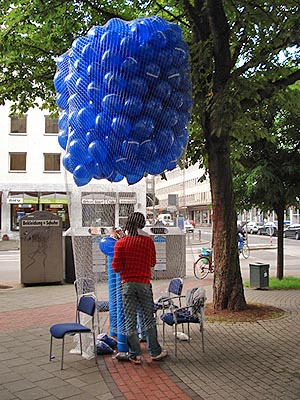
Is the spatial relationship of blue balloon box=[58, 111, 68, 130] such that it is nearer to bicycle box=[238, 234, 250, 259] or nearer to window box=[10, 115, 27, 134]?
bicycle box=[238, 234, 250, 259]

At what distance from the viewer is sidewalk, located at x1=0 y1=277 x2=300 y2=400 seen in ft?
17.3

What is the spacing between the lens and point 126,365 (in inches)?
247

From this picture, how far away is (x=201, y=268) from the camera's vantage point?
16.5 metres

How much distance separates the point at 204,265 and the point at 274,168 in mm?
4628

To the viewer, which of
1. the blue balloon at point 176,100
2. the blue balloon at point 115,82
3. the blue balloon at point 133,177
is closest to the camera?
the blue balloon at point 115,82

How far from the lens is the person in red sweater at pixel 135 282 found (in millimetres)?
6328

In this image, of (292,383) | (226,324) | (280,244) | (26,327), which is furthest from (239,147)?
(292,383)

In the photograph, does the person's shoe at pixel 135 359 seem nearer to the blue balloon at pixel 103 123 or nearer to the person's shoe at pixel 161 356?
the person's shoe at pixel 161 356

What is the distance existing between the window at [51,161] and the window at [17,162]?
5.56 ft

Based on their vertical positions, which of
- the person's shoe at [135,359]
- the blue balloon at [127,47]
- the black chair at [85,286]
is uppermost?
the blue balloon at [127,47]

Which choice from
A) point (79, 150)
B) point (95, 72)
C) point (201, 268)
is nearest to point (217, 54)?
point (95, 72)

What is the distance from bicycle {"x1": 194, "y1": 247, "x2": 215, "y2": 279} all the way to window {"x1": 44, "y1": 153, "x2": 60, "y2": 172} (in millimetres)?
26451

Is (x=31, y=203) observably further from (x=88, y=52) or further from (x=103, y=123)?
(x=103, y=123)

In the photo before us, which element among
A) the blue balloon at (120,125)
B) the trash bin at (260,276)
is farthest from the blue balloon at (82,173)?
the trash bin at (260,276)
